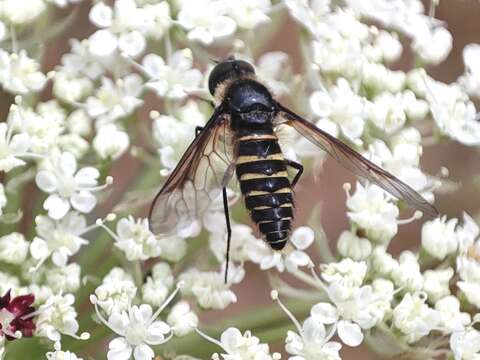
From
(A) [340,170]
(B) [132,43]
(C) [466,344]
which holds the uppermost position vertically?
(B) [132,43]

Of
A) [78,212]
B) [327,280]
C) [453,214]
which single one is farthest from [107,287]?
[453,214]

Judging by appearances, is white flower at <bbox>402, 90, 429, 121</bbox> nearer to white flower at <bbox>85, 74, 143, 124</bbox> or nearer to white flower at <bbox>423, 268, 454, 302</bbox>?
white flower at <bbox>423, 268, 454, 302</bbox>

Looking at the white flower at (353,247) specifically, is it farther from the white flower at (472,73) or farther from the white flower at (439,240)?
the white flower at (472,73)

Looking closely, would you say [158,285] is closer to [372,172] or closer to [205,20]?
[372,172]

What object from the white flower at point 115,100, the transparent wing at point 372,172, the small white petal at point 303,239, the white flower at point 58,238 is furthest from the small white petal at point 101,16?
the small white petal at point 303,239

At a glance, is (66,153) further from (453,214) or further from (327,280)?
(453,214)

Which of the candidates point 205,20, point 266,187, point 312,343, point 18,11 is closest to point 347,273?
point 312,343
